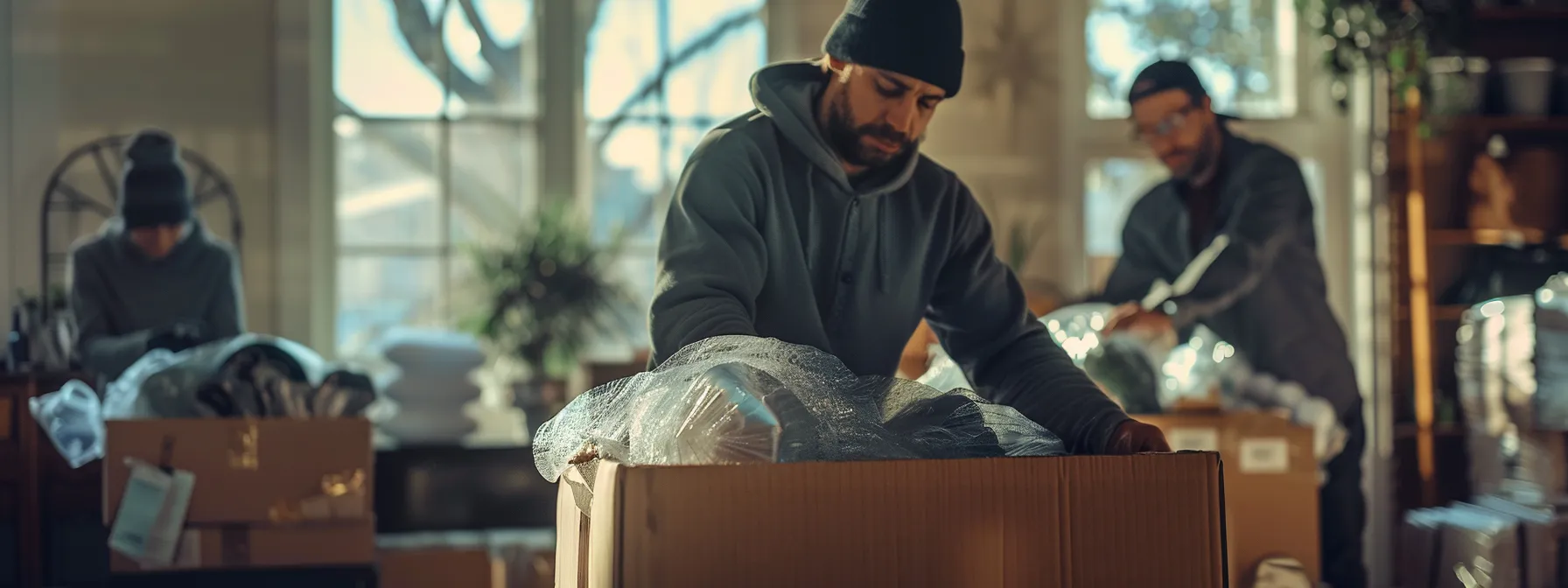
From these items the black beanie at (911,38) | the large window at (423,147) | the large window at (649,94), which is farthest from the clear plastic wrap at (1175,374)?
the large window at (423,147)

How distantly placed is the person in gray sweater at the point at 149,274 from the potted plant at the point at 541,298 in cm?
84

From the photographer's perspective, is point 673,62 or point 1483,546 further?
point 673,62

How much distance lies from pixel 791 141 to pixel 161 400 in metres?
1.88

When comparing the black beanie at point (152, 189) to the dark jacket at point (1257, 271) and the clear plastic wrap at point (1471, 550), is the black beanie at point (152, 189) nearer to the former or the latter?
the dark jacket at point (1257, 271)

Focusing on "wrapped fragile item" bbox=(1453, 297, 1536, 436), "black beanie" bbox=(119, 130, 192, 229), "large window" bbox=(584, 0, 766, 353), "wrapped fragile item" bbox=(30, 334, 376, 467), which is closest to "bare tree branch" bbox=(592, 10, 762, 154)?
"large window" bbox=(584, 0, 766, 353)

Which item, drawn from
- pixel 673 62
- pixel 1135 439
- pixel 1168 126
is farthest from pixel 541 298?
pixel 1135 439

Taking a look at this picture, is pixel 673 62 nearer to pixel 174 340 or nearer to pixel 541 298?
pixel 541 298

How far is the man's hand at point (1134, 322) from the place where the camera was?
2.82 meters

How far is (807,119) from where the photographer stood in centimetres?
156

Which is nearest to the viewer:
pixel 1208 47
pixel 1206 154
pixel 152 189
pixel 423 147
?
pixel 1206 154

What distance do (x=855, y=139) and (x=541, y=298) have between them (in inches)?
120

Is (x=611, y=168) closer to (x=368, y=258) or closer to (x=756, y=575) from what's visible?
(x=368, y=258)

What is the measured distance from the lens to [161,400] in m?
2.94

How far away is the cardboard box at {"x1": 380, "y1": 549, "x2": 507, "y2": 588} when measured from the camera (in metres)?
3.68
